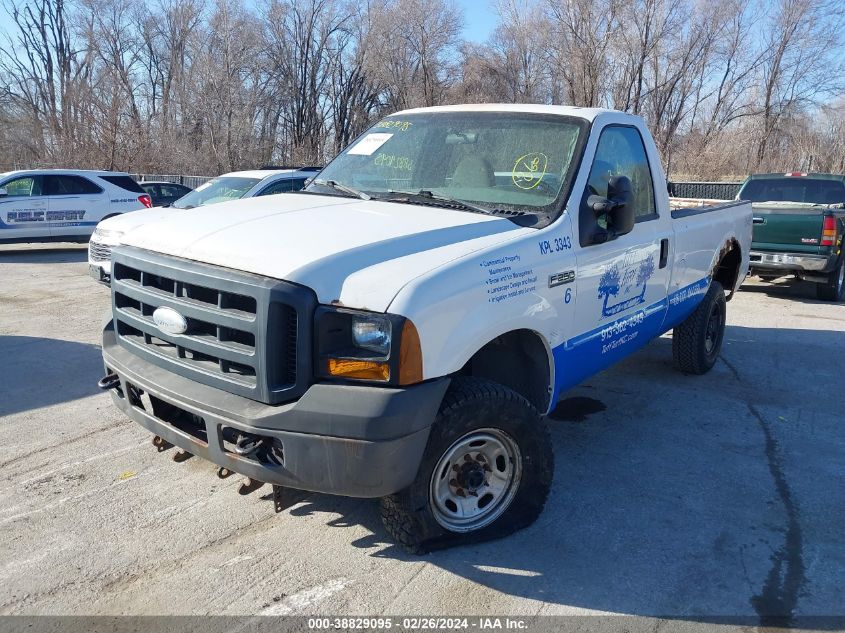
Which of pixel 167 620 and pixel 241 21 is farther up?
pixel 241 21

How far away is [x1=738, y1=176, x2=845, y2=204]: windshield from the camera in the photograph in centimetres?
1188

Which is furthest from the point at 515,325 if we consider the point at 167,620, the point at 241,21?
the point at 241,21

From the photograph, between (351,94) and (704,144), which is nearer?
(704,144)

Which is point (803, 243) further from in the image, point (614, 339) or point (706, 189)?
point (706, 189)

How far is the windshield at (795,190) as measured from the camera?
11.9 meters

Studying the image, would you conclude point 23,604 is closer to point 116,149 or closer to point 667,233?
point 667,233

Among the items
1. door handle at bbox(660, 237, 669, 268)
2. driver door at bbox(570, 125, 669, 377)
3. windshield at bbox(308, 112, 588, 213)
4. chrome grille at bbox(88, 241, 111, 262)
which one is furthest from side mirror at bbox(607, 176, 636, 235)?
chrome grille at bbox(88, 241, 111, 262)

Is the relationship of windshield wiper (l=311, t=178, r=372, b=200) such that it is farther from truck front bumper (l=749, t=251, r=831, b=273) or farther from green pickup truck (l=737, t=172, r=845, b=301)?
green pickup truck (l=737, t=172, r=845, b=301)

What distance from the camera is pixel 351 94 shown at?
4231 cm

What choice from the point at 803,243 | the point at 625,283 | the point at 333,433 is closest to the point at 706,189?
the point at 803,243

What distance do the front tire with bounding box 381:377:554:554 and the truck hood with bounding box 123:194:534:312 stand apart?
622 millimetres

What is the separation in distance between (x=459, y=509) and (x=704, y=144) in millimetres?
31547

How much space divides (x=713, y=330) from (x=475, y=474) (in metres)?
4.21

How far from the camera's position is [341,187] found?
462 centimetres
